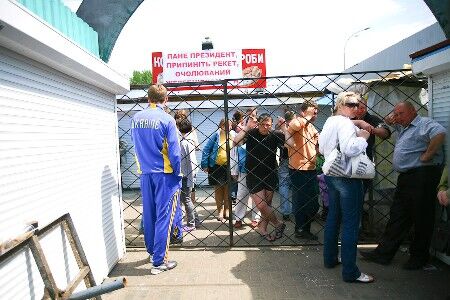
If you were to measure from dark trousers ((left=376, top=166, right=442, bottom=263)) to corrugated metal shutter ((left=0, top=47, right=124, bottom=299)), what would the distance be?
3.22 m

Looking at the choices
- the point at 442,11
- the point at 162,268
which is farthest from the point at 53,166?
the point at 442,11

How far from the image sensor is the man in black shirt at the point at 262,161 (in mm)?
4609

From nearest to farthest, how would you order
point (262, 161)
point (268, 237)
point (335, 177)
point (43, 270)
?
point (43, 270)
point (335, 177)
point (262, 161)
point (268, 237)

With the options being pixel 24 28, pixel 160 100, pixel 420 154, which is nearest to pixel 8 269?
pixel 24 28

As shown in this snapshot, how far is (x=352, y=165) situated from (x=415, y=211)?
102 centimetres

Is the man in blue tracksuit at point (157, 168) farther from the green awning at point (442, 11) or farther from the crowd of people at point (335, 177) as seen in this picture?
the green awning at point (442, 11)

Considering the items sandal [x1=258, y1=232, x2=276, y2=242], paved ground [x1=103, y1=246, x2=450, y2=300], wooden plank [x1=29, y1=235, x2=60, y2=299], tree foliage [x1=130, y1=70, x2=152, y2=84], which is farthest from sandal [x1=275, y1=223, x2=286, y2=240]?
tree foliage [x1=130, y1=70, x2=152, y2=84]

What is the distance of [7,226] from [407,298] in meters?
3.29

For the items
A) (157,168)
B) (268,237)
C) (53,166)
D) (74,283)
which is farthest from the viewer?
(268,237)

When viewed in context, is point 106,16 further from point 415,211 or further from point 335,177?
point 415,211

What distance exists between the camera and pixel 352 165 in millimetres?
3230

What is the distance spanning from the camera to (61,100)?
2.83 meters

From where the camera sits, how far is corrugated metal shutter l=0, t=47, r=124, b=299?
6.68 feet

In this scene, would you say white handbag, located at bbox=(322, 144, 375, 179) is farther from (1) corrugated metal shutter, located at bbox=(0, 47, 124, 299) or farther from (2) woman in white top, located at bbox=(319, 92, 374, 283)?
(1) corrugated metal shutter, located at bbox=(0, 47, 124, 299)
